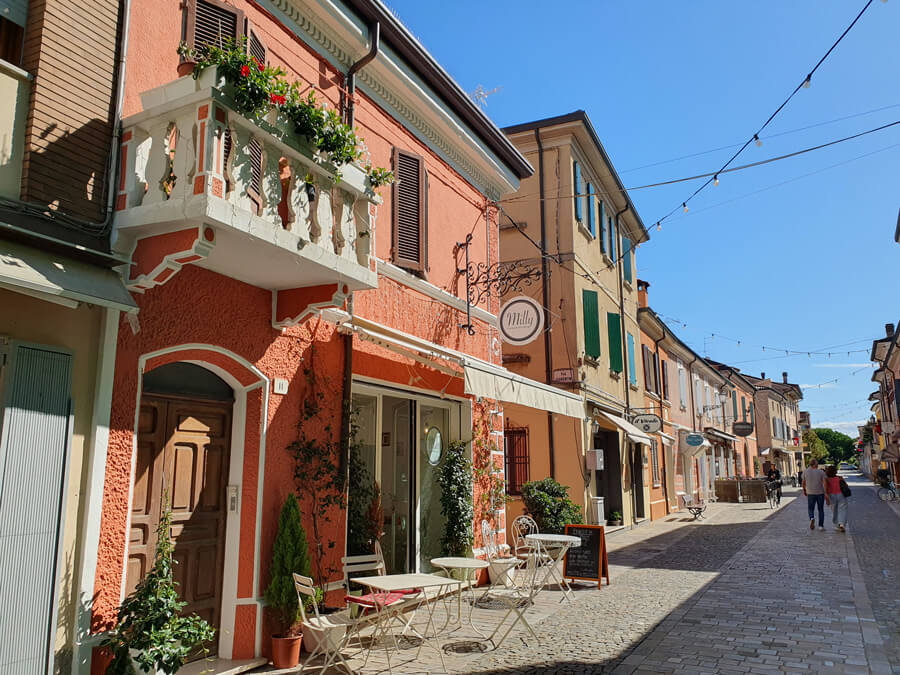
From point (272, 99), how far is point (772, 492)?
94.6ft

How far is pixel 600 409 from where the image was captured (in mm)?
15727

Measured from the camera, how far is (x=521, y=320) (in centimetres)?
1039

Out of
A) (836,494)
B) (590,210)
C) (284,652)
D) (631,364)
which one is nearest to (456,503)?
(284,652)

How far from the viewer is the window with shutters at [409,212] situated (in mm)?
8539

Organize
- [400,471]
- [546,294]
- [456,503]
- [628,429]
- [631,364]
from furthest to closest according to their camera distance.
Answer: [631,364] → [628,429] → [546,294] → [456,503] → [400,471]

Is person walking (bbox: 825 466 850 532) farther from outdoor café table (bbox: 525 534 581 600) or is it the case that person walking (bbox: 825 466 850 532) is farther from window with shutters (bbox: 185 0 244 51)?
window with shutters (bbox: 185 0 244 51)

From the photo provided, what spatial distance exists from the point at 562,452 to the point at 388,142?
861 cm

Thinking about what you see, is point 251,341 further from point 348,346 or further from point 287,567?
point 287,567

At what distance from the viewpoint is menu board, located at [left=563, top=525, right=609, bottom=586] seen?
966cm

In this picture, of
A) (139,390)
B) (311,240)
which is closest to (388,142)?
(311,240)

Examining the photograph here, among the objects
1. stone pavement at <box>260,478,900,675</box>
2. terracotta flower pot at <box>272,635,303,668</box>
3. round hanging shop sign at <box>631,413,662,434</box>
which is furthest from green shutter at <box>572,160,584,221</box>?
terracotta flower pot at <box>272,635,303,668</box>

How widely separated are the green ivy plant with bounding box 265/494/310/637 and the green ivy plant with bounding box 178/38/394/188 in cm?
314

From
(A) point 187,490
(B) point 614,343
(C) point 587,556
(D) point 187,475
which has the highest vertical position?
(B) point 614,343

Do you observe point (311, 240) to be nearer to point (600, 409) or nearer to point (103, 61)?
point (103, 61)
